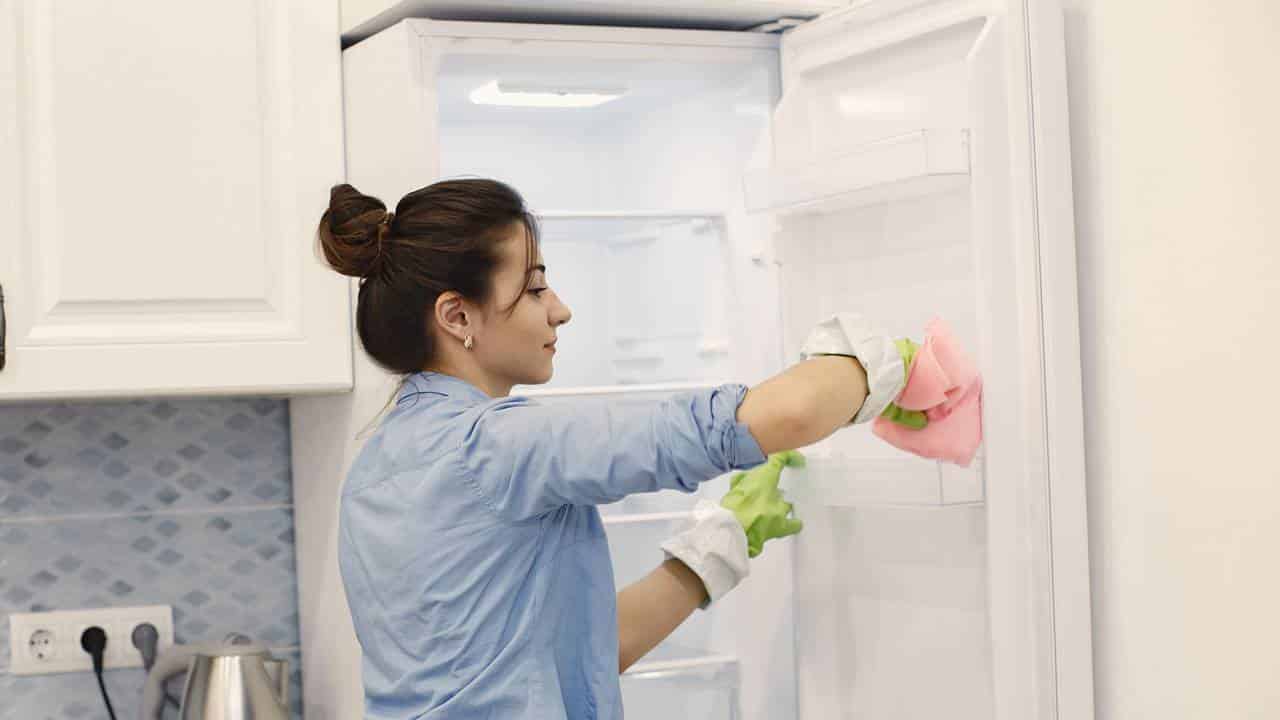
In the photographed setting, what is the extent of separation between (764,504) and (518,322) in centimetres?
37

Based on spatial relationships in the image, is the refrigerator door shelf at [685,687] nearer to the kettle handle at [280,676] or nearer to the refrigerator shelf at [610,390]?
the refrigerator shelf at [610,390]

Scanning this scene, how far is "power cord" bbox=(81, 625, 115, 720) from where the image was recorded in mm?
1943

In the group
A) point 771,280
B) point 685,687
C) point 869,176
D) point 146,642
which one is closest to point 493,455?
point 869,176

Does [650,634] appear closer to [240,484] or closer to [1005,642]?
[1005,642]

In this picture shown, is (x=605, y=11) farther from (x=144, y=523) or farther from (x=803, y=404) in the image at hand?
(x=144, y=523)

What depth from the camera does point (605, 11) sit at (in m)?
1.58

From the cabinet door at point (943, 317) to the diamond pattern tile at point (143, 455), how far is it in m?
0.86

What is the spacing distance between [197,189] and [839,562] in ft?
2.77

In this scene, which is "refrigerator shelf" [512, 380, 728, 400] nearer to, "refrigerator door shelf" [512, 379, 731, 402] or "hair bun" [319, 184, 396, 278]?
"refrigerator door shelf" [512, 379, 731, 402]

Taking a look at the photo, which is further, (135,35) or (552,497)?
(135,35)

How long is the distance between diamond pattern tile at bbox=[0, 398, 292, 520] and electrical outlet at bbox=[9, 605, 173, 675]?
0.47ft

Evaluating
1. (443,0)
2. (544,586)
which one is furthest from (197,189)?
(544,586)

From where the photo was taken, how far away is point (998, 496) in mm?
1297

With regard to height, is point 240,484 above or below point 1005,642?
above
